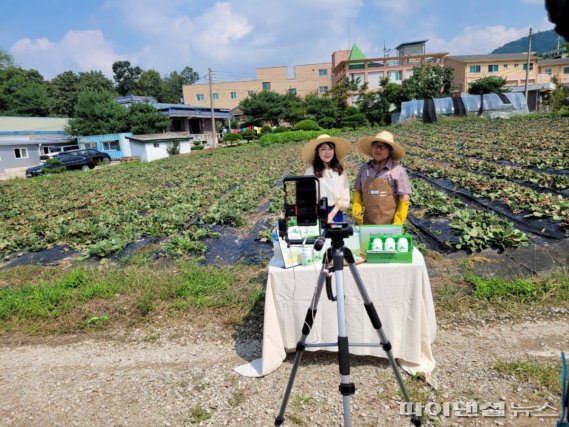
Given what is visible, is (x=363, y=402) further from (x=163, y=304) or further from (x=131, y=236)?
(x=131, y=236)

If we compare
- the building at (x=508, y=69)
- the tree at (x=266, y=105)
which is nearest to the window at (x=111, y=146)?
the tree at (x=266, y=105)

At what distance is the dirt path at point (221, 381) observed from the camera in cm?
288

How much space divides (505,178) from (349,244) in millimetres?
9256

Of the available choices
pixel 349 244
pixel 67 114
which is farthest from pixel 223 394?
pixel 67 114

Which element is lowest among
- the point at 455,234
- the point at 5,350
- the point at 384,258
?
the point at 5,350

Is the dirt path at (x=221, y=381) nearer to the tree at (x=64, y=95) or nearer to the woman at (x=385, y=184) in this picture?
the woman at (x=385, y=184)

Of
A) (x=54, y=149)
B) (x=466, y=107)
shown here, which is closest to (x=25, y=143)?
(x=54, y=149)

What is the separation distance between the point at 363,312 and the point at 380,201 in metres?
1.17

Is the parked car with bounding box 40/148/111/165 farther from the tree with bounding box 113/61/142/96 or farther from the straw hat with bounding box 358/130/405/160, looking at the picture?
the tree with bounding box 113/61/142/96

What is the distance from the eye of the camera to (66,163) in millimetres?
27531

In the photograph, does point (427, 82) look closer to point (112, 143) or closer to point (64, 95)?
point (112, 143)

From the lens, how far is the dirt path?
288cm

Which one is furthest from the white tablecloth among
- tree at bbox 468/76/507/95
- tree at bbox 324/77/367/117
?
tree at bbox 468/76/507/95

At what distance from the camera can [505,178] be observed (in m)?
10.6
